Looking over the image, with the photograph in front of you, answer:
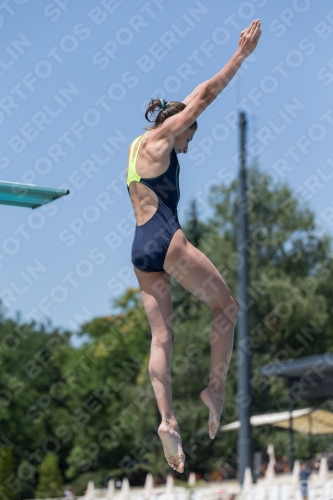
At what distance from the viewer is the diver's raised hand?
471 centimetres

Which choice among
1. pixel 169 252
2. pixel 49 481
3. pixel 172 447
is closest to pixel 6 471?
pixel 49 481

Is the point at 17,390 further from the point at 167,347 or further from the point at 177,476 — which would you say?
the point at 167,347

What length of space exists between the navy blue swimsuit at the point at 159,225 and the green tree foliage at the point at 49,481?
3832 cm

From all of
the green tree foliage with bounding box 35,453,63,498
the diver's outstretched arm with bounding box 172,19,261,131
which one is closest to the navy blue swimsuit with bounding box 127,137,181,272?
the diver's outstretched arm with bounding box 172,19,261,131

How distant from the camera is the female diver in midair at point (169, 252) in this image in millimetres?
4676

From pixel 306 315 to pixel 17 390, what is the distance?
17.5 m

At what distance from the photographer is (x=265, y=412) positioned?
124ft

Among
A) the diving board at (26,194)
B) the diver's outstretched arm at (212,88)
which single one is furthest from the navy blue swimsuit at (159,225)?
the diving board at (26,194)

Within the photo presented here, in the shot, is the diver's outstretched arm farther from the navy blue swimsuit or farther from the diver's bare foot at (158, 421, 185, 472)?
the diver's bare foot at (158, 421, 185, 472)

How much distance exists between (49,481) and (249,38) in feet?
134

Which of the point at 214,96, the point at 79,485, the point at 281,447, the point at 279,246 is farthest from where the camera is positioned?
the point at 79,485

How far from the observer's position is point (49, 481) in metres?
42.7

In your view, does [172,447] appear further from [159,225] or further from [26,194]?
[26,194]

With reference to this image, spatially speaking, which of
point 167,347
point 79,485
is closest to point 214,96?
point 167,347
